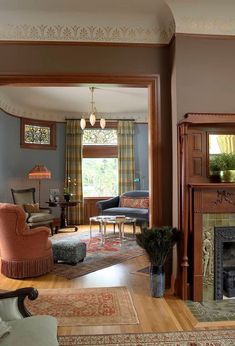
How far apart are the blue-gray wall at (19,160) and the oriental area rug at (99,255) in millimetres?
1748

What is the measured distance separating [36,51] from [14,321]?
10.1 feet

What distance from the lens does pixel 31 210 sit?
278 inches

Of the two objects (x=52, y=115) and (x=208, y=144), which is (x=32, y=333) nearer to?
(x=208, y=144)

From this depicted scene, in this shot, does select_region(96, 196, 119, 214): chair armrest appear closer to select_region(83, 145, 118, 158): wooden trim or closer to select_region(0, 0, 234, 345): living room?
select_region(83, 145, 118, 158): wooden trim

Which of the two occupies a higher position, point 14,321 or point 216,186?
point 216,186

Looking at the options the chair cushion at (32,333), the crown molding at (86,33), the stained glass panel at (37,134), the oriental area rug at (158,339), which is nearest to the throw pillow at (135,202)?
the stained glass panel at (37,134)

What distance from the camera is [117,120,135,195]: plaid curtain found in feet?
28.5

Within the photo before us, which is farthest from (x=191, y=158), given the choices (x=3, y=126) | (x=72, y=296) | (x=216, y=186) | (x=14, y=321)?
(x=3, y=126)

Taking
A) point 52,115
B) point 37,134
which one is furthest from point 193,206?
point 52,115

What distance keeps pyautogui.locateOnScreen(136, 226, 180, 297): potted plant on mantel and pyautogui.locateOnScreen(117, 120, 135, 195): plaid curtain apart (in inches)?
201

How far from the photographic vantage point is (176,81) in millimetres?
3660

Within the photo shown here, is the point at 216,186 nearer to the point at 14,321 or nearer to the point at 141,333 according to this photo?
the point at 141,333

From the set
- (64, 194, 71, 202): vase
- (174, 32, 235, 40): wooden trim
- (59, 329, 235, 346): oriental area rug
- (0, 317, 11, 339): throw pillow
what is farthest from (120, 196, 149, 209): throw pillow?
(0, 317, 11, 339): throw pillow

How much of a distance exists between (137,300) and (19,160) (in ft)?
18.0
